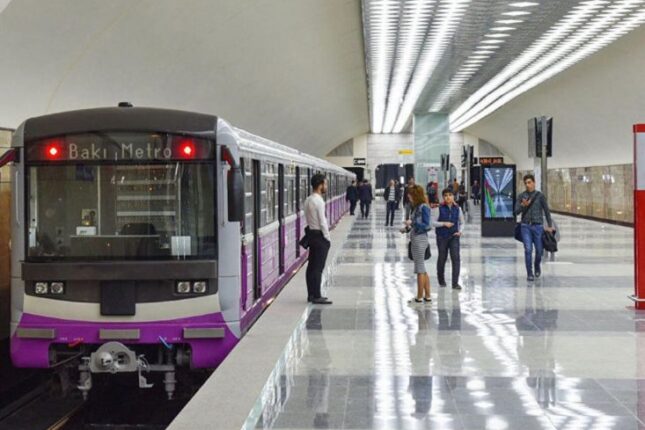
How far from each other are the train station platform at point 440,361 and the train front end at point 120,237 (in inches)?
28.1

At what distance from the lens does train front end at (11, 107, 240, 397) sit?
9602 millimetres

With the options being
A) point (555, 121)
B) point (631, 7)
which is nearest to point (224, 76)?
point (631, 7)

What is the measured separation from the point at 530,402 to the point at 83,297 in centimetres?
444

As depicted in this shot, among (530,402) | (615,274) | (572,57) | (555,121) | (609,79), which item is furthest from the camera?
(555,121)

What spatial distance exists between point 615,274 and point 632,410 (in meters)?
11.0

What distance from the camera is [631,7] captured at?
23516 millimetres

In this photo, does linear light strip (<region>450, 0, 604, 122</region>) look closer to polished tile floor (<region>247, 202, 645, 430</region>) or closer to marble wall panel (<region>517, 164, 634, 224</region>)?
marble wall panel (<region>517, 164, 634, 224</region>)

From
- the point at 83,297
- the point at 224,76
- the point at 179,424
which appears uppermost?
the point at 224,76

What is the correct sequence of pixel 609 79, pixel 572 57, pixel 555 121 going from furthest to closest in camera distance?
pixel 555 121
pixel 609 79
pixel 572 57

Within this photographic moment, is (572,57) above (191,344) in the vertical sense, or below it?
above

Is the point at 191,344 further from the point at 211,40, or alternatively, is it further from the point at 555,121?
the point at 555,121

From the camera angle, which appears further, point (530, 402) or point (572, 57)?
point (572, 57)

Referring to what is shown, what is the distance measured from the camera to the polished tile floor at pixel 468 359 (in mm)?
7363

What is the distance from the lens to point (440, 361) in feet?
31.2
